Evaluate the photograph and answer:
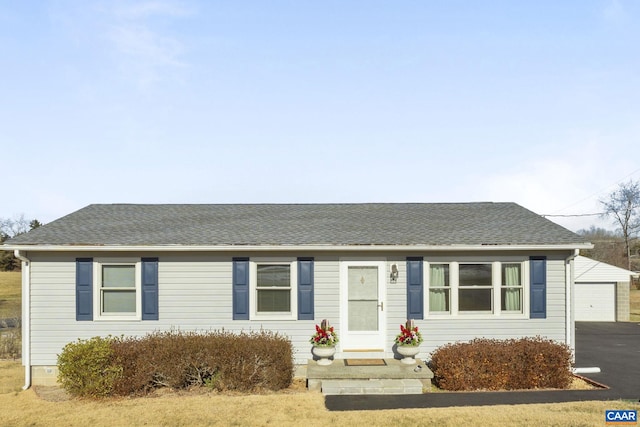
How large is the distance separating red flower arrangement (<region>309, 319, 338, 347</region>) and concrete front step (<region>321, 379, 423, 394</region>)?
0.96 m

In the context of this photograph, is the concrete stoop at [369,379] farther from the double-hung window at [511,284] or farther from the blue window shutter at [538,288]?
the blue window shutter at [538,288]

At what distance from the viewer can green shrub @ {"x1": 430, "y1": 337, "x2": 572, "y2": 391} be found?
1023 centimetres

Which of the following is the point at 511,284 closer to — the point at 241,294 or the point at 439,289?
the point at 439,289

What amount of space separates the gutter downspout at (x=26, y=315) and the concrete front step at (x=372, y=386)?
21.8 ft

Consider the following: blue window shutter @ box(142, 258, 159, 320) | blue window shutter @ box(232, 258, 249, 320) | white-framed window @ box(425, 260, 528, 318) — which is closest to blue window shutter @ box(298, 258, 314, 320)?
blue window shutter @ box(232, 258, 249, 320)

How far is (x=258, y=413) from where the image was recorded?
8594 mm

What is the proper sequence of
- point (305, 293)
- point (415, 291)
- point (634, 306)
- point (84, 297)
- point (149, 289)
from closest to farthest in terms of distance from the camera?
point (84, 297), point (149, 289), point (305, 293), point (415, 291), point (634, 306)

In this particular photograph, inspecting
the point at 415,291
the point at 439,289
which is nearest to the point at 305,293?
the point at 415,291

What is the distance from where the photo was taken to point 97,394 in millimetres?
9688

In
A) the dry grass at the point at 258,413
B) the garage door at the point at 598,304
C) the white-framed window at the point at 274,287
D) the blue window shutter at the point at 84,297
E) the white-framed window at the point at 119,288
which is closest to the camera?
the dry grass at the point at 258,413

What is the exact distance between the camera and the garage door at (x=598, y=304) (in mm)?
24891

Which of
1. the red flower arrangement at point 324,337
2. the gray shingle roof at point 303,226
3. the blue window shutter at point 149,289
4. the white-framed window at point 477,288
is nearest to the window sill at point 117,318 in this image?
the blue window shutter at point 149,289

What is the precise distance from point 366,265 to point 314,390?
10.2 feet

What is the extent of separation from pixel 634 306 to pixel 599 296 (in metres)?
10.0
